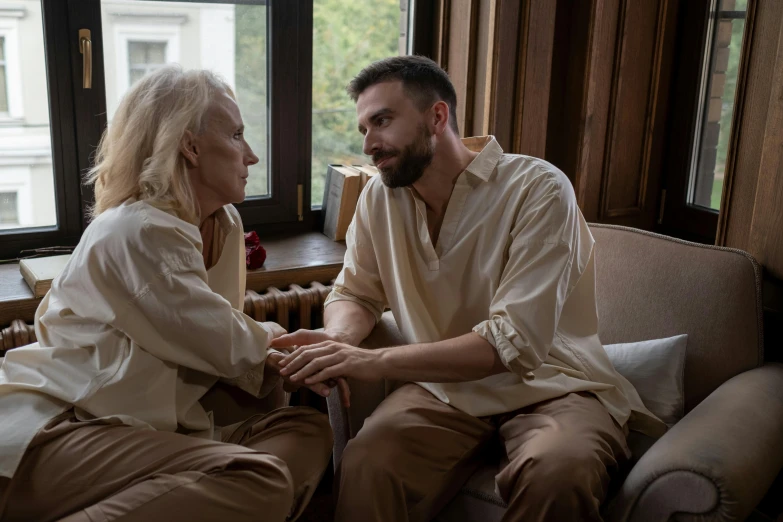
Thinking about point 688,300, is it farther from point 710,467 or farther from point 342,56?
point 342,56

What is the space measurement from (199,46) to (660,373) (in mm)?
1650

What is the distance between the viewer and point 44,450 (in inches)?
57.8

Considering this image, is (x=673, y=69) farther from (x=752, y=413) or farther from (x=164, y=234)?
(x=164, y=234)

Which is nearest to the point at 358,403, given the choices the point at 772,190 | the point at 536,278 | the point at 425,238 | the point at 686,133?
the point at 425,238

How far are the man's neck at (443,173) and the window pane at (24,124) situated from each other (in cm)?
115

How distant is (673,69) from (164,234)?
201 centimetres

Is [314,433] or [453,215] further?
[453,215]

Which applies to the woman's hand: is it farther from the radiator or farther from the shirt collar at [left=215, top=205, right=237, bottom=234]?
the radiator

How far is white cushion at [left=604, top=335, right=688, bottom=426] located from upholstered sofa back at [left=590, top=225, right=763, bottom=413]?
6 centimetres

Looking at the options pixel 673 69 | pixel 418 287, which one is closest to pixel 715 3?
pixel 673 69

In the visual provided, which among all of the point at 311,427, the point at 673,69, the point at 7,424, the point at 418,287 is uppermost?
the point at 673,69

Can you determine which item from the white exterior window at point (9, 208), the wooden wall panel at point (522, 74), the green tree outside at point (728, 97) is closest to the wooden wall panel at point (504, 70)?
the wooden wall panel at point (522, 74)

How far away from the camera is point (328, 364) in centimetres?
175

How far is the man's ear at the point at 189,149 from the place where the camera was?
64.6 inches
